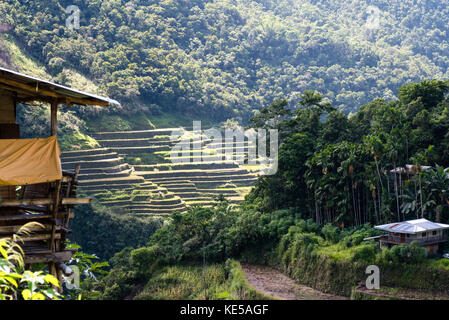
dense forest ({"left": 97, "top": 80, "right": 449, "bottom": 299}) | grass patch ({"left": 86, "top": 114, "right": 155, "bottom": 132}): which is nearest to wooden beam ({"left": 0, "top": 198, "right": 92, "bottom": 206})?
dense forest ({"left": 97, "top": 80, "right": 449, "bottom": 299})

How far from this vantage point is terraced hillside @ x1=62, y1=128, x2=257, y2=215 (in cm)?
3094

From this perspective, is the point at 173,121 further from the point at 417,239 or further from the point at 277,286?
the point at 417,239

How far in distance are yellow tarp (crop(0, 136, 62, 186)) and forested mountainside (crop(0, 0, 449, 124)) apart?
35384 millimetres

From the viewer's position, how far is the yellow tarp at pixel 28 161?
475cm

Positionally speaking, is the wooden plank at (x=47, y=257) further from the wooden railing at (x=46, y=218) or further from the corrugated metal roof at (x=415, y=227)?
the corrugated metal roof at (x=415, y=227)

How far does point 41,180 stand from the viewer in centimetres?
487

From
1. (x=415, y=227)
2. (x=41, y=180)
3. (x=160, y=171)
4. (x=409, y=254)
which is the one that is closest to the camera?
(x=41, y=180)

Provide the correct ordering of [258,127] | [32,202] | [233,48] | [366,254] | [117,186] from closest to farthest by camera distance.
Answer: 1. [32,202]
2. [366,254]
3. [258,127]
4. [117,186]
5. [233,48]

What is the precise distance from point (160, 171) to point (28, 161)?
96.8 ft

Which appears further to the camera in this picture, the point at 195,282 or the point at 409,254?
→ the point at 195,282

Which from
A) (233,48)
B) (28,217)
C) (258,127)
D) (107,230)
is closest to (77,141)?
(107,230)

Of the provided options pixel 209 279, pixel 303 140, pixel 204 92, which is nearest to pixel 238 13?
pixel 204 92

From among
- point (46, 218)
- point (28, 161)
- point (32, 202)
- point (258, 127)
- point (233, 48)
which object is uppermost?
point (233, 48)
